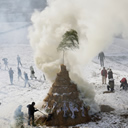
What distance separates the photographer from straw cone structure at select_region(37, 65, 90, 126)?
33.4 ft

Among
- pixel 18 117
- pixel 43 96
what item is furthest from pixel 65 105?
pixel 43 96

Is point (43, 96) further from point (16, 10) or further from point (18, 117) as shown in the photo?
point (16, 10)

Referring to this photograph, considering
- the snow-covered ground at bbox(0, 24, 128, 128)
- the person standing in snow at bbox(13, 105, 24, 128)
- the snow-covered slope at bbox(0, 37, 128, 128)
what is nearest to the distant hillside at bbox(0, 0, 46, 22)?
the snow-covered ground at bbox(0, 24, 128, 128)

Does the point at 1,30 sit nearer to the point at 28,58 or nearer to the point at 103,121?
the point at 28,58

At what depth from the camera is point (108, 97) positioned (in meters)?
14.0

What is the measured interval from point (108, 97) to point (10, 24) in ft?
173

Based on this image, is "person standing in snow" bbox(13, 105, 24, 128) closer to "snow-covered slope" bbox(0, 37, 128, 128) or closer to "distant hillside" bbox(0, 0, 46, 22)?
"snow-covered slope" bbox(0, 37, 128, 128)

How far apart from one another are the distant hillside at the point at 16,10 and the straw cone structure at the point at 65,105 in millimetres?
53896

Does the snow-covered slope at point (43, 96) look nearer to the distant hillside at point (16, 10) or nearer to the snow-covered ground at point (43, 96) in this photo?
the snow-covered ground at point (43, 96)

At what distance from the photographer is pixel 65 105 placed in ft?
34.5

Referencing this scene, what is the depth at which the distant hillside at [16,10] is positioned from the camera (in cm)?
6256

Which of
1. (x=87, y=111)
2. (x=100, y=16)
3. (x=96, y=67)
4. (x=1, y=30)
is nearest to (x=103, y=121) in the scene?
(x=87, y=111)

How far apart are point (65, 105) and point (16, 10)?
197 feet

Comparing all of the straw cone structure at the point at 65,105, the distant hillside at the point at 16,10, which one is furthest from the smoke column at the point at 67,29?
the distant hillside at the point at 16,10
